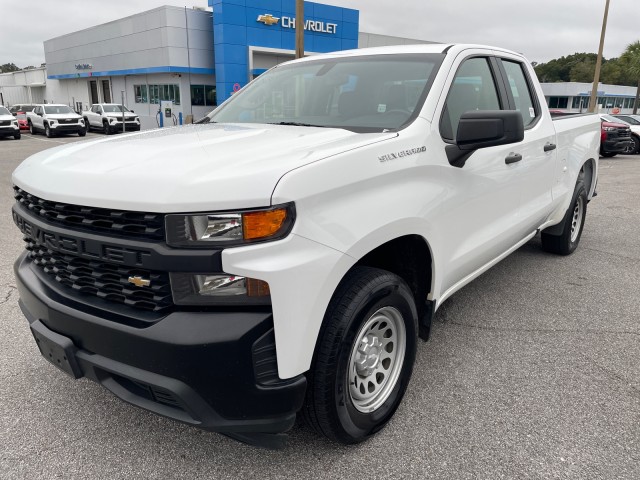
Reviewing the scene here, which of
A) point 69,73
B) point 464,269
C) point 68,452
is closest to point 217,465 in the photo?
point 68,452

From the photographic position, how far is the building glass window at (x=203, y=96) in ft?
106

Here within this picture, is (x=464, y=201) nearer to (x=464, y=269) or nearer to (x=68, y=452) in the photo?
(x=464, y=269)

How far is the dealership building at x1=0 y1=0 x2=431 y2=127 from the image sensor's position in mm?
30031

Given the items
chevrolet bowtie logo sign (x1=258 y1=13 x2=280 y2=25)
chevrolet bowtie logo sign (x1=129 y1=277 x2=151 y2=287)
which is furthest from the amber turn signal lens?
chevrolet bowtie logo sign (x1=258 y1=13 x2=280 y2=25)

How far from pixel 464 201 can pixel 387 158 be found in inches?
31.9

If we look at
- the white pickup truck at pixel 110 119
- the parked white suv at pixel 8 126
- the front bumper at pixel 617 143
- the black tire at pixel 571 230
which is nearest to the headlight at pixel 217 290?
the black tire at pixel 571 230

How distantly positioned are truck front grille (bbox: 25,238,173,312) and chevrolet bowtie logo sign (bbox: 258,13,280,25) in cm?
3094

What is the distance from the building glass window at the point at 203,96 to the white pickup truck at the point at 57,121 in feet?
Answer: 25.7

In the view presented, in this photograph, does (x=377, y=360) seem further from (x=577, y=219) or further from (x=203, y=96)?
(x=203, y=96)

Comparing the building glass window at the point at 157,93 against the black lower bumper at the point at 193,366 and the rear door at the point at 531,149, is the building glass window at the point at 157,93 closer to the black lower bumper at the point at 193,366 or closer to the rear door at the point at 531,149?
the rear door at the point at 531,149

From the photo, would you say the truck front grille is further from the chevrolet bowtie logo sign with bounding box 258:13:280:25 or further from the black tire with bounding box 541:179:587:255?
the chevrolet bowtie logo sign with bounding box 258:13:280:25

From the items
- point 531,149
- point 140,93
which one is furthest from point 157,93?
point 531,149

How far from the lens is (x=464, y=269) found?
315 centimetres

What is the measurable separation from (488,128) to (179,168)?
1.52m
